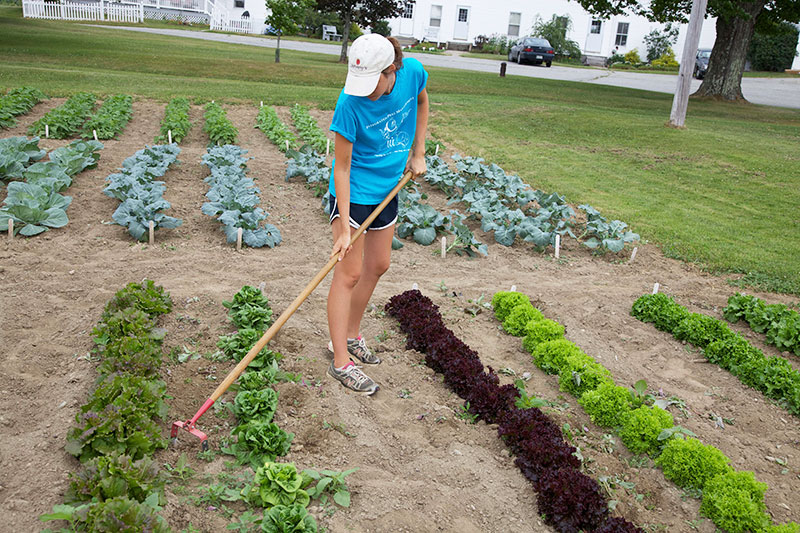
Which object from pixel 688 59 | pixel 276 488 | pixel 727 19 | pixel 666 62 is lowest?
pixel 276 488

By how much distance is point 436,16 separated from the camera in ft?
155

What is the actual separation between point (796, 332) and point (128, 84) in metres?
15.2

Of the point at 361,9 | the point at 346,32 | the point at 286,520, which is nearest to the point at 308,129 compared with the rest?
the point at 286,520

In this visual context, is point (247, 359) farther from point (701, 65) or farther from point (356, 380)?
point (701, 65)

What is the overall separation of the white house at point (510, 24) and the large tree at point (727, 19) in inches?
1010

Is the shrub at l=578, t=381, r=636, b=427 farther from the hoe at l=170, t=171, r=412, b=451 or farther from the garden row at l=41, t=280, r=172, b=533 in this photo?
the garden row at l=41, t=280, r=172, b=533

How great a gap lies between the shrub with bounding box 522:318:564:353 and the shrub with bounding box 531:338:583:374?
0.44 ft

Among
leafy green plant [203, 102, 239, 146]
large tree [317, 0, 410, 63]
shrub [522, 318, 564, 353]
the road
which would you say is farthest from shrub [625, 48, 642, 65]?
shrub [522, 318, 564, 353]

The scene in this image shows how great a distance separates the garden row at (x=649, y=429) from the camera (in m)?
3.38

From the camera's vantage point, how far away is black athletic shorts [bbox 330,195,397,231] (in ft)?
13.0

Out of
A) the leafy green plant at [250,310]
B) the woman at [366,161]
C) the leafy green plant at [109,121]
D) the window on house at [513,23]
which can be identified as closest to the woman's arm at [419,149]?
the woman at [366,161]

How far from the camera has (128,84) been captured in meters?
15.9

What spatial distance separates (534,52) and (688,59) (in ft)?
77.2

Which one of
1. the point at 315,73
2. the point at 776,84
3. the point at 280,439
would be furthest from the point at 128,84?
the point at 776,84
